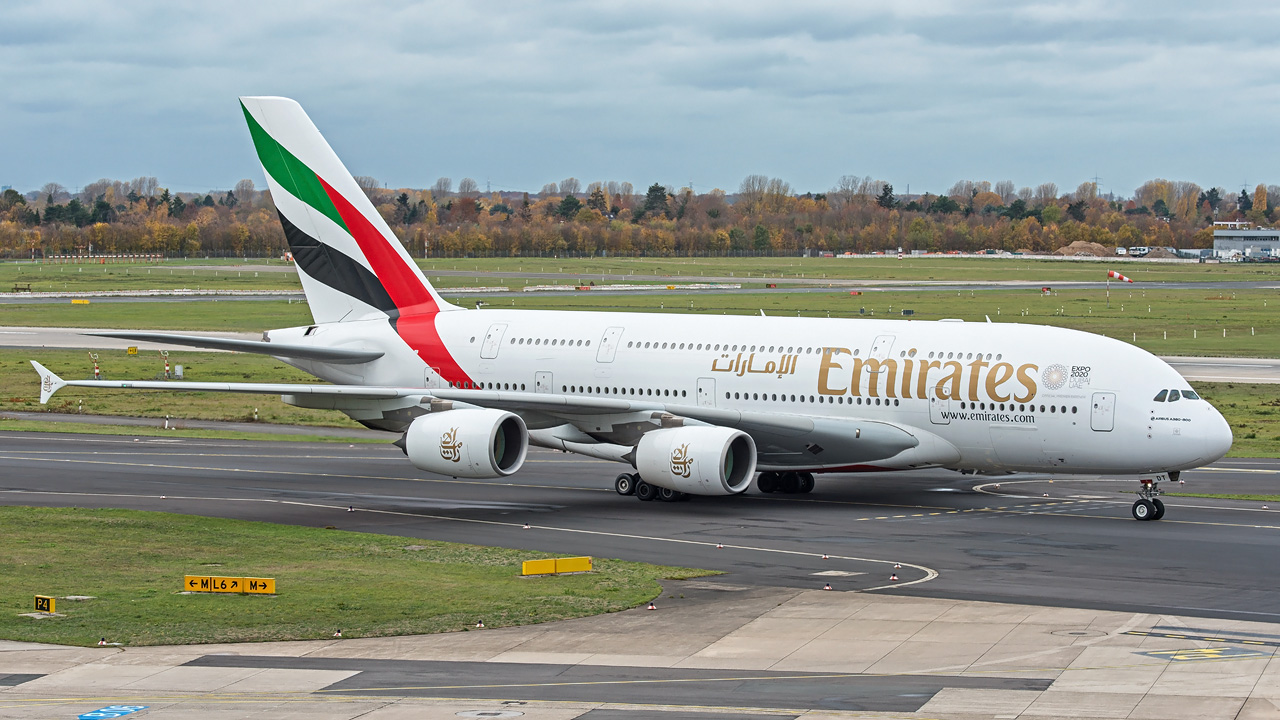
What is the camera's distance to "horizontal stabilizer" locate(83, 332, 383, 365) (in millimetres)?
36531

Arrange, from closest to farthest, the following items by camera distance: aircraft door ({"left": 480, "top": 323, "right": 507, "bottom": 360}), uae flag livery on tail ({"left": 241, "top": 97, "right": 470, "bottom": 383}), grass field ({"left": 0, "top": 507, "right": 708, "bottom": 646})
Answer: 1. grass field ({"left": 0, "top": 507, "right": 708, "bottom": 646})
2. aircraft door ({"left": 480, "top": 323, "right": 507, "bottom": 360})
3. uae flag livery on tail ({"left": 241, "top": 97, "right": 470, "bottom": 383})

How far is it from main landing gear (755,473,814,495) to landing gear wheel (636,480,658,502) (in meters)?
3.36

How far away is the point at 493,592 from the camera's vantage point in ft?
90.2

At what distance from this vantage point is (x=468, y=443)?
37.6m

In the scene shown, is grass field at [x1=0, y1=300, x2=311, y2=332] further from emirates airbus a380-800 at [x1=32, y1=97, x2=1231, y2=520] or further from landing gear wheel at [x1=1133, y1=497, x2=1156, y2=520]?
landing gear wheel at [x1=1133, y1=497, x2=1156, y2=520]

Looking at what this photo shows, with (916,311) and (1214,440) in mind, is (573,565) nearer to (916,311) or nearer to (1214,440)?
(1214,440)

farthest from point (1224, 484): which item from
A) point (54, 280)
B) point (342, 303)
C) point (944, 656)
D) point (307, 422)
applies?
point (54, 280)

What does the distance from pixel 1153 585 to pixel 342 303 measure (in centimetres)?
2623

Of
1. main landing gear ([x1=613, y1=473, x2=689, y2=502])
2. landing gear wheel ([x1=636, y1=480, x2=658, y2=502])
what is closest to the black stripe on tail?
main landing gear ([x1=613, y1=473, x2=689, y2=502])

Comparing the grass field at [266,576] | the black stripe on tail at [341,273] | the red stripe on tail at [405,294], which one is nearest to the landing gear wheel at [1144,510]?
the grass field at [266,576]

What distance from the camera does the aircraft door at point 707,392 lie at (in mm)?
40250

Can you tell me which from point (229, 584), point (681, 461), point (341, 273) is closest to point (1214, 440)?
point (681, 461)

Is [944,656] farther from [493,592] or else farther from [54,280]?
[54,280]

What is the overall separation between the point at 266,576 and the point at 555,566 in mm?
5630
